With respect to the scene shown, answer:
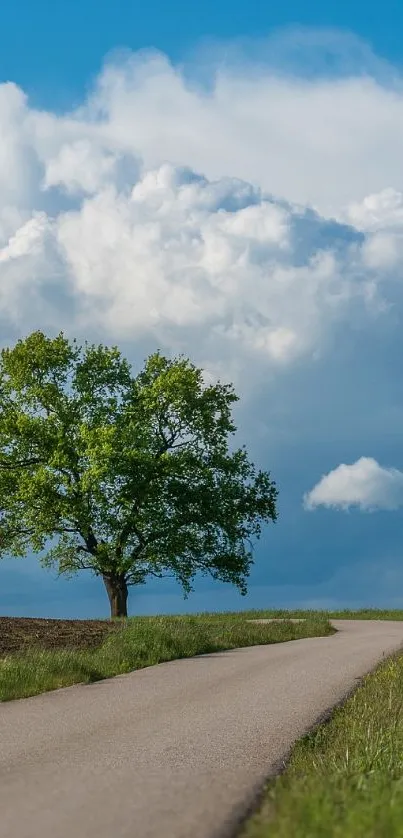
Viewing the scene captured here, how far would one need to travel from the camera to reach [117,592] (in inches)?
1574

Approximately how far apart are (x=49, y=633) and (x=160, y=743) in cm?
1313

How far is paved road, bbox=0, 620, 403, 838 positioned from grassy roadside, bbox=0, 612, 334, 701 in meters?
0.50

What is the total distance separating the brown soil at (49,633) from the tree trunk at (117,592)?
12997 mm

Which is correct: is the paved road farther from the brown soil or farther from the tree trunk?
the tree trunk

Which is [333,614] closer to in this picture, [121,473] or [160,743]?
[121,473]

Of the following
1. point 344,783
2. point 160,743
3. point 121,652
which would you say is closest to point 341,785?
point 344,783

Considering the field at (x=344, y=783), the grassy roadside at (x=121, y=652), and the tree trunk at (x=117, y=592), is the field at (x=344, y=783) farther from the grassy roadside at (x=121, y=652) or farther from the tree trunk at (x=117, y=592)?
the tree trunk at (x=117, y=592)

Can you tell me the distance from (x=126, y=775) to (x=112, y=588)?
3268cm

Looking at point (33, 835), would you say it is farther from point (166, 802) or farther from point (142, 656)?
point (142, 656)

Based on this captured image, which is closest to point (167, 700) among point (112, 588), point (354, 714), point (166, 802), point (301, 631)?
point (354, 714)

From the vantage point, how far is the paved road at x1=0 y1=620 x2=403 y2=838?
6297mm

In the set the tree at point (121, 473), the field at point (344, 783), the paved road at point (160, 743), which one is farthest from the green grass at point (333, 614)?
the field at point (344, 783)

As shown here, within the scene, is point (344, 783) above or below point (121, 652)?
below

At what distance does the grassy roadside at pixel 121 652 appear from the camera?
48.9 feet
